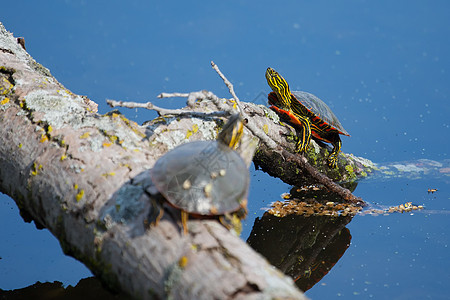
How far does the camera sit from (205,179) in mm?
1508

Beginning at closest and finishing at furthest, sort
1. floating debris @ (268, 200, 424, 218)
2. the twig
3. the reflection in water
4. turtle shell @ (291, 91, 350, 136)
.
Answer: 1. the twig
2. the reflection in water
3. floating debris @ (268, 200, 424, 218)
4. turtle shell @ (291, 91, 350, 136)

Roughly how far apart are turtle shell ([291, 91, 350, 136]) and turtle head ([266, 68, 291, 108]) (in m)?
0.07

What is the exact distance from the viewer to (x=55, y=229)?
5.99ft

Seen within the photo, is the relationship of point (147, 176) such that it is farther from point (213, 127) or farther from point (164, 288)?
point (213, 127)

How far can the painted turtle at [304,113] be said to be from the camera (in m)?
3.07

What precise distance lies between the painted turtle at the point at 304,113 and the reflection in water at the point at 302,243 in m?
0.57

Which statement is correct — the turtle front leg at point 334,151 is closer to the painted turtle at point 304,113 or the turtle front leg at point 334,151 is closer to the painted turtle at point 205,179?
the painted turtle at point 304,113

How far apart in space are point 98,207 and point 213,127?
1.05m

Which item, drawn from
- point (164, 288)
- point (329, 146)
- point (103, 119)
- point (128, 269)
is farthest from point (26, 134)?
point (329, 146)

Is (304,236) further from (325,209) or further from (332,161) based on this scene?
(332,161)

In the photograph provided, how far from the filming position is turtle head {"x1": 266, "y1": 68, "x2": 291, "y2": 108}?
310 centimetres

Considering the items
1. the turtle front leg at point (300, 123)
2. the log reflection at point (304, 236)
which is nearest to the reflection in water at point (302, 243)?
the log reflection at point (304, 236)

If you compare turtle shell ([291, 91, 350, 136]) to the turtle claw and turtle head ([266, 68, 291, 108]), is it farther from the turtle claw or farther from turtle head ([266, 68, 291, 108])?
the turtle claw

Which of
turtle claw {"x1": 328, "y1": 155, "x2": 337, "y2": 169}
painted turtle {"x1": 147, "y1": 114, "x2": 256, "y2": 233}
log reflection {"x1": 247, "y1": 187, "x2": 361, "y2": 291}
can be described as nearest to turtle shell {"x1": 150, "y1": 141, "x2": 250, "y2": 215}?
painted turtle {"x1": 147, "y1": 114, "x2": 256, "y2": 233}
